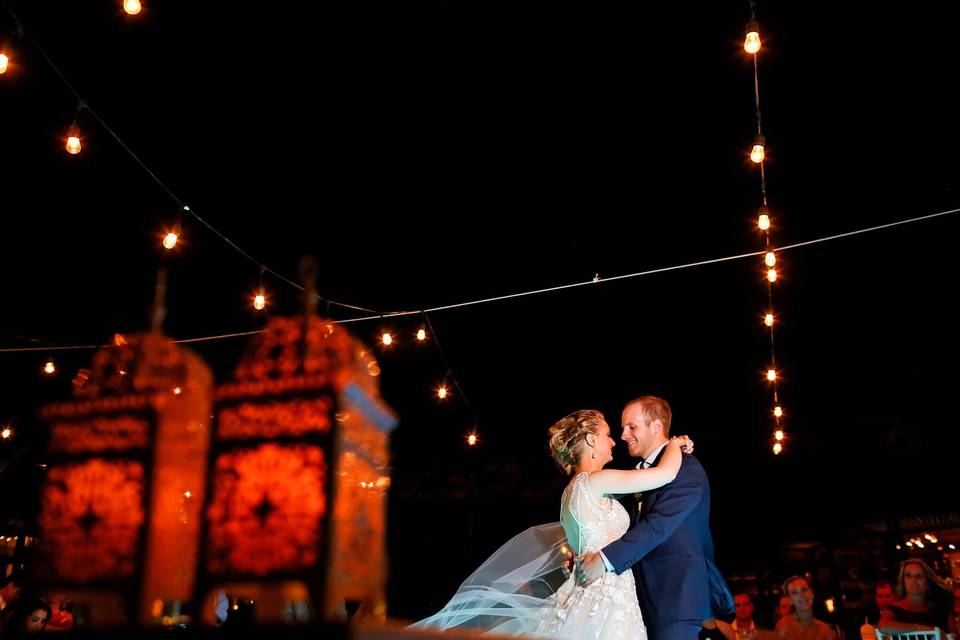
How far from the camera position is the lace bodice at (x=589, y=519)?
300cm

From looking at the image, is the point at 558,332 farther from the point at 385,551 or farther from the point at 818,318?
the point at 385,551

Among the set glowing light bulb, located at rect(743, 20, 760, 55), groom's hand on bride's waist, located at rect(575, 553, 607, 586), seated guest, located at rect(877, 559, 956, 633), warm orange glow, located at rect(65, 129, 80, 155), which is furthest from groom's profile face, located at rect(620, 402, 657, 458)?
warm orange glow, located at rect(65, 129, 80, 155)

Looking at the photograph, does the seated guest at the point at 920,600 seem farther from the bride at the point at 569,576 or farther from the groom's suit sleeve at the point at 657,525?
Answer: the groom's suit sleeve at the point at 657,525

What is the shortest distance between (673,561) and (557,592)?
1.67ft

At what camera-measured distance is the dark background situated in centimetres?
430

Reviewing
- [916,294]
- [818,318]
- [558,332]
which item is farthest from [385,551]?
[916,294]

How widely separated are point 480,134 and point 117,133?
2306 millimetres

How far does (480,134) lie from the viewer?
17.1ft

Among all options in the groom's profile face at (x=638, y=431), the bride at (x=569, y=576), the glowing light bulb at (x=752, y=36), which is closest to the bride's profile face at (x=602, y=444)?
the bride at (x=569, y=576)

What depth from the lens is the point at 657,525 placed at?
2768 mm

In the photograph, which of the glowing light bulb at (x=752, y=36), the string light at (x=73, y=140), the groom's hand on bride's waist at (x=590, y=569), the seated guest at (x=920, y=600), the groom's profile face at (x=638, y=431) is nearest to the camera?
the groom's hand on bride's waist at (x=590, y=569)

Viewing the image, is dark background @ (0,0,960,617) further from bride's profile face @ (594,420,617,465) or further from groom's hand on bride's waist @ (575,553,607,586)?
groom's hand on bride's waist @ (575,553,607,586)

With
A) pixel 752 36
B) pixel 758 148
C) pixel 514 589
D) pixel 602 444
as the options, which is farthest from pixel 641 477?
pixel 758 148

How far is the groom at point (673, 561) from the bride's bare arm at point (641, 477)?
4cm
